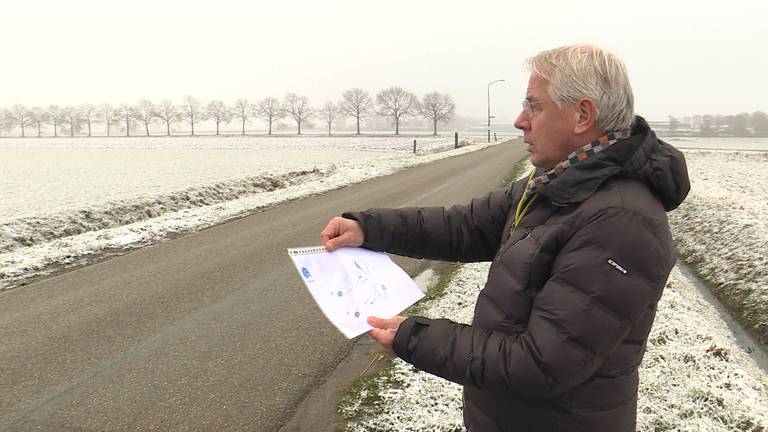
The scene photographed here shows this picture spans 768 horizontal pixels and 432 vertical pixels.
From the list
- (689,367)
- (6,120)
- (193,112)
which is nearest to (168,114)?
(193,112)

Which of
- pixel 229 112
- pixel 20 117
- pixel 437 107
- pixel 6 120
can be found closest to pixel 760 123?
pixel 437 107

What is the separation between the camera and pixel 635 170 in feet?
4.26

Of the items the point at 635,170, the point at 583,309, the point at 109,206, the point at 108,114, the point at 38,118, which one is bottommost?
the point at 109,206

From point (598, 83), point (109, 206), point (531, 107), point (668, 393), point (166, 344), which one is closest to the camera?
point (598, 83)

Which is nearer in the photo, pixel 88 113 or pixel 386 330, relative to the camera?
A: pixel 386 330

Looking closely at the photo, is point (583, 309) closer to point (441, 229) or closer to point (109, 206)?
point (441, 229)

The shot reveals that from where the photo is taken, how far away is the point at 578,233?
126 centimetres

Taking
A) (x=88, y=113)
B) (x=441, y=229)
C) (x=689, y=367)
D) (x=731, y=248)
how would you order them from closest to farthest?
1. (x=441, y=229)
2. (x=689, y=367)
3. (x=731, y=248)
4. (x=88, y=113)

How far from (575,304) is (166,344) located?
4229mm

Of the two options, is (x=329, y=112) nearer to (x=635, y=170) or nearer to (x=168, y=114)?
(x=168, y=114)

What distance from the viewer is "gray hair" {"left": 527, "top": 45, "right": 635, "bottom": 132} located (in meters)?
1.33

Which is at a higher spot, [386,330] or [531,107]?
[531,107]

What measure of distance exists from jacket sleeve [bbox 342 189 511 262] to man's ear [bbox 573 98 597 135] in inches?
25.0

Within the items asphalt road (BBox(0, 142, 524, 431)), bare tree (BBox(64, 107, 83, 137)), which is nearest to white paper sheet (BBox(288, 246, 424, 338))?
asphalt road (BBox(0, 142, 524, 431))
